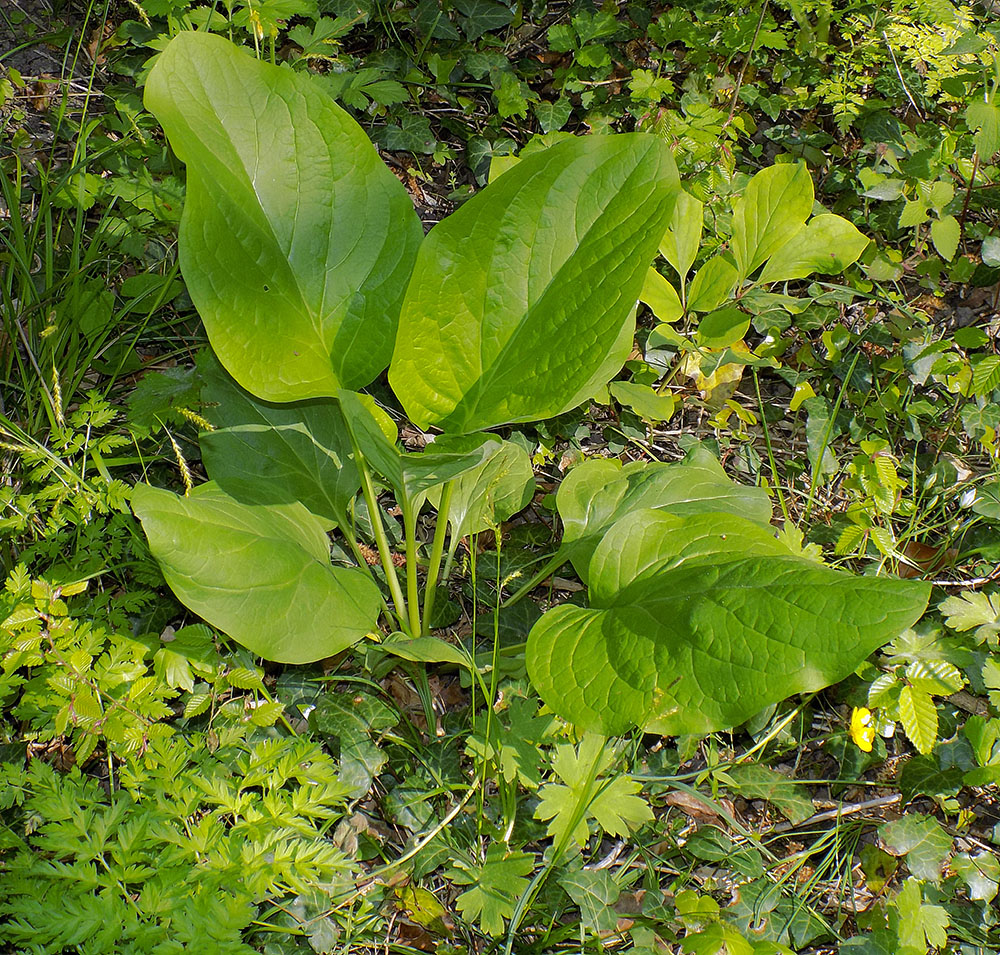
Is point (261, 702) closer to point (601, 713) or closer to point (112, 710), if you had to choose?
point (112, 710)

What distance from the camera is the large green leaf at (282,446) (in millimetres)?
1724

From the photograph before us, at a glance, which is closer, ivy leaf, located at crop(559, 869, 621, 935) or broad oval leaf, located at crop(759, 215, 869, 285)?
ivy leaf, located at crop(559, 869, 621, 935)

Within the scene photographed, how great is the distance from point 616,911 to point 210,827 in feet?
2.58

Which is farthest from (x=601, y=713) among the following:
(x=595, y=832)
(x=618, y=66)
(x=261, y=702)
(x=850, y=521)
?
(x=618, y=66)

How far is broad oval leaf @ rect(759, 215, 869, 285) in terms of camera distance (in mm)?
2225

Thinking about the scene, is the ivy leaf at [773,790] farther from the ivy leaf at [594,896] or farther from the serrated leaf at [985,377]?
the serrated leaf at [985,377]

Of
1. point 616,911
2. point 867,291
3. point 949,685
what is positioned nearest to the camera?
point 616,911

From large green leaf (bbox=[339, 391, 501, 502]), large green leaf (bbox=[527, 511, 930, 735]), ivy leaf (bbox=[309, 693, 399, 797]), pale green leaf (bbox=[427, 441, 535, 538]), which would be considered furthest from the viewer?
pale green leaf (bbox=[427, 441, 535, 538])

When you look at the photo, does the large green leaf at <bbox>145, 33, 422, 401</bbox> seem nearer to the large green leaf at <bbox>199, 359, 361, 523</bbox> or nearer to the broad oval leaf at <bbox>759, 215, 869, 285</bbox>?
the large green leaf at <bbox>199, 359, 361, 523</bbox>

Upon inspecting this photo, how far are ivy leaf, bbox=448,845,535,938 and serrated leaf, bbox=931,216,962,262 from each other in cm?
196

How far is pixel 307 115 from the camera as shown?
1.53 metres

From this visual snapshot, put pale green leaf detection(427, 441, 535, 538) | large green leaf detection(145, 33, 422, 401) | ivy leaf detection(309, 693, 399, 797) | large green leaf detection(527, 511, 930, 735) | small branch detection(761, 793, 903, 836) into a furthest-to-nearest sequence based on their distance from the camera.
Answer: pale green leaf detection(427, 441, 535, 538) < small branch detection(761, 793, 903, 836) < ivy leaf detection(309, 693, 399, 797) < large green leaf detection(145, 33, 422, 401) < large green leaf detection(527, 511, 930, 735)

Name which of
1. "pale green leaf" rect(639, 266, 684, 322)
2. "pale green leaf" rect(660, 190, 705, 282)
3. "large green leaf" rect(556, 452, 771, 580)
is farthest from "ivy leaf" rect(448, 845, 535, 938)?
"pale green leaf" rect(660, 190, 705, 282)

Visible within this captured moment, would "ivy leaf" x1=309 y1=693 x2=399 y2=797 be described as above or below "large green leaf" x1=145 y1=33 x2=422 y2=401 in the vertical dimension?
below
